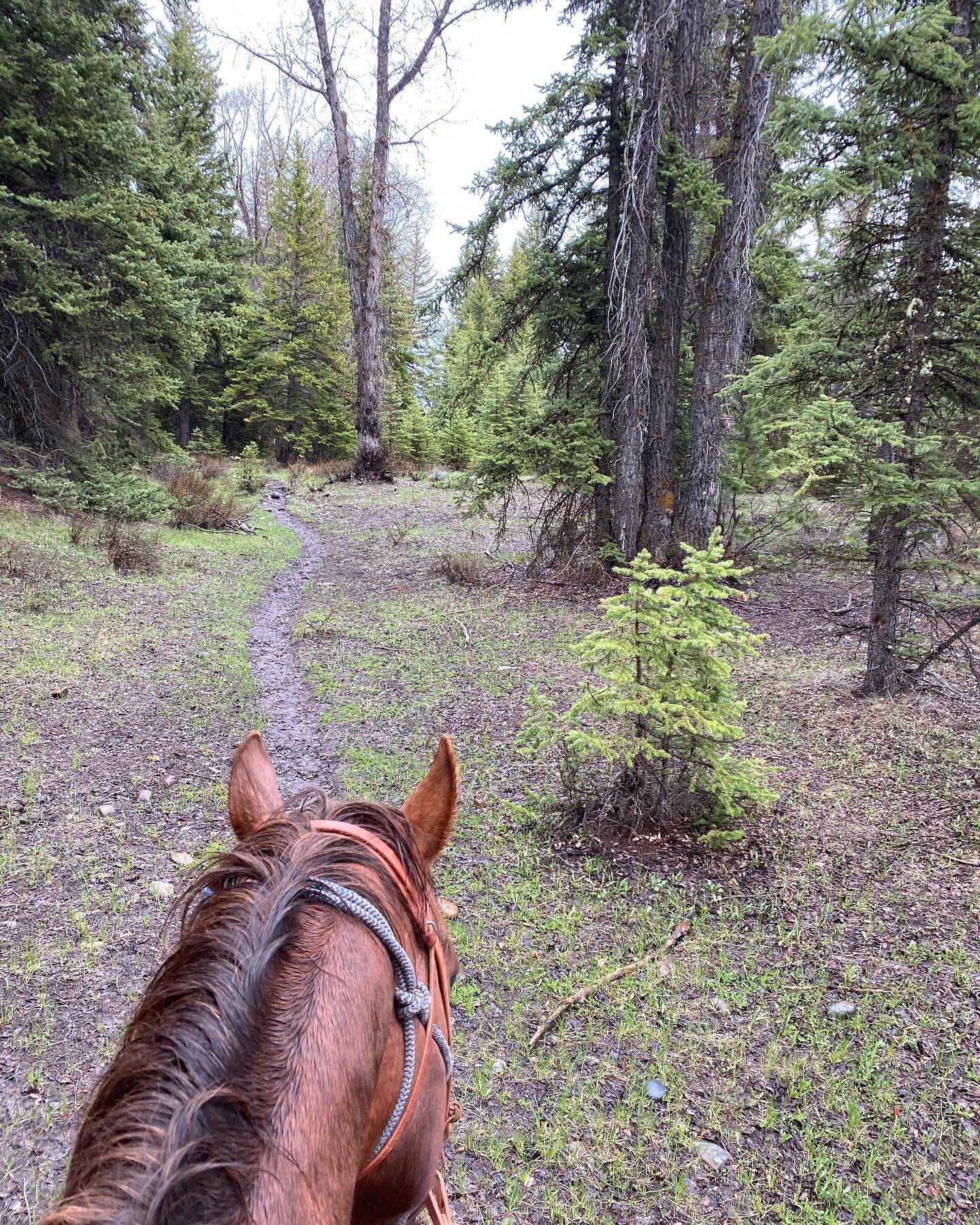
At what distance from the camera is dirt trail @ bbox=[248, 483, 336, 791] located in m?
5.25

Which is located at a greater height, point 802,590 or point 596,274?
point 596,274

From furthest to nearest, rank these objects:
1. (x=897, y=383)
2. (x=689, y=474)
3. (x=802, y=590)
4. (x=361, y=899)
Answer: (x=802, y=590) → (x=689, y=474) → (x=897, y=383) → (x=361, y=899)

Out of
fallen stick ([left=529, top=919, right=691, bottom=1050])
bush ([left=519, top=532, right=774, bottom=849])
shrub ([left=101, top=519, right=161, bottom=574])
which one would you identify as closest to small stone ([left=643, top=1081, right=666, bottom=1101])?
fallen stick ([left=529, top=919, right=691, bottom=1050])

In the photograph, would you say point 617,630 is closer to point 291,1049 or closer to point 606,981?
point 606,981

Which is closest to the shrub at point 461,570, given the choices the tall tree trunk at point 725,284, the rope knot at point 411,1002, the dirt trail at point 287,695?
the dirt trail at point 287,695

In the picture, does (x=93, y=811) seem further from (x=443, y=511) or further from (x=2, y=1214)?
(x=443, y=511)

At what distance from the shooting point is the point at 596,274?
988 centimetres

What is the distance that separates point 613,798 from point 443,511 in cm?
1404

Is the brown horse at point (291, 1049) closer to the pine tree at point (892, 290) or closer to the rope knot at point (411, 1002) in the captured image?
the rope knot at point (411, 1002)

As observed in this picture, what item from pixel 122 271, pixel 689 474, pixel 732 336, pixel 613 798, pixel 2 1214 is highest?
pixel 122 271

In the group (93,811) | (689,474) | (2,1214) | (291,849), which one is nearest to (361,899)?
(291,849)

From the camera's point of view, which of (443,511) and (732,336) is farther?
(443,511)

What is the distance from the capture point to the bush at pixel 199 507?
13.7 metres

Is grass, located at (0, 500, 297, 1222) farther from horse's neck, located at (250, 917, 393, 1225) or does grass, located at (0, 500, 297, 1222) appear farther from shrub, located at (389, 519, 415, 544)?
shrub, located at (389, 519, 415, 544)
